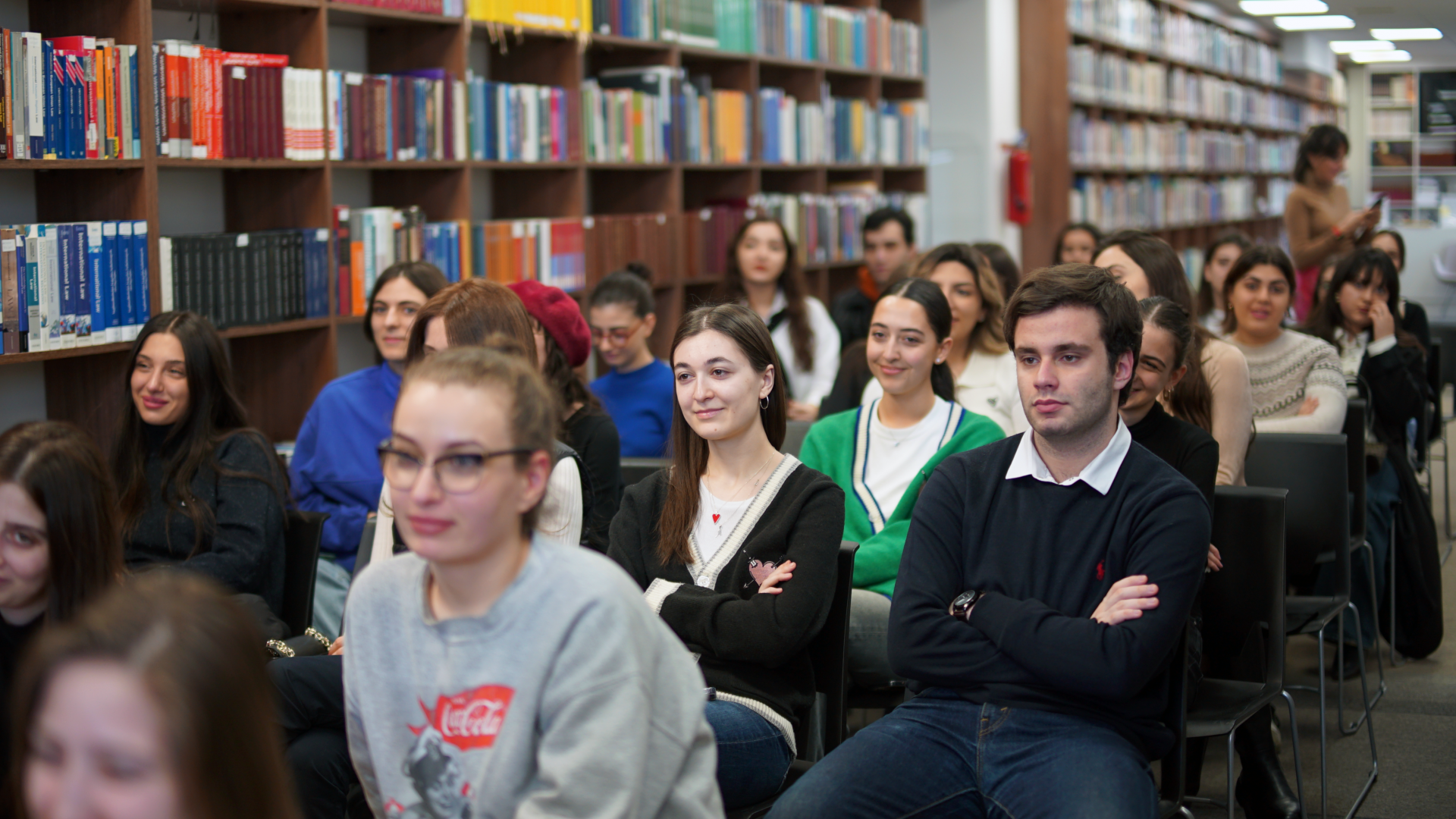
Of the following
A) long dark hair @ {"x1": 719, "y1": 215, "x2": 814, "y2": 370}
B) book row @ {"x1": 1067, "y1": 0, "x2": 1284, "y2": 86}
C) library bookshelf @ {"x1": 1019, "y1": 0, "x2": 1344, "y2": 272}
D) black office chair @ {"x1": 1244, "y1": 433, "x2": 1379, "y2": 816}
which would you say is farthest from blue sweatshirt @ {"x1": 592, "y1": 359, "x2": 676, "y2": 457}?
book row @ {"x1": 1067, "y1": 0, "x2": 1284, "y2": 86}

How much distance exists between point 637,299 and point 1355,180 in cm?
1409

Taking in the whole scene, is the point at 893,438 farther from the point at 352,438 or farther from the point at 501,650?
the point at 501,650

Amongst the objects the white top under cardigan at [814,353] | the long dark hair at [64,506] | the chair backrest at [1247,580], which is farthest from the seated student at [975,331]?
the long dark hair at [64,506]

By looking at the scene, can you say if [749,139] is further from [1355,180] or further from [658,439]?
[1355,180]

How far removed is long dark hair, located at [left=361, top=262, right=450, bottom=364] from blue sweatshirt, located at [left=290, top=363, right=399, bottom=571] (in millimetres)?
181

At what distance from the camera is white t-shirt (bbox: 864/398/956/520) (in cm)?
275

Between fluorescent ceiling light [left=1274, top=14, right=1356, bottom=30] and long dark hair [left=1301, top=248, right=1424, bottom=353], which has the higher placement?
fluorescent ceiling light [left=1274, top=14, right=1356, bottom=30]

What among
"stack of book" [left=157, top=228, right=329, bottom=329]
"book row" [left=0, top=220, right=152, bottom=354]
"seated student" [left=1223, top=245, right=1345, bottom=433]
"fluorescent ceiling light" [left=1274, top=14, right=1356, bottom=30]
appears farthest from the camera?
"fluorescent ceiling light" [left=1274, top=14, right=1356, bottom=30]

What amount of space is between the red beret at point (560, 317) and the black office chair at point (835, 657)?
117cm

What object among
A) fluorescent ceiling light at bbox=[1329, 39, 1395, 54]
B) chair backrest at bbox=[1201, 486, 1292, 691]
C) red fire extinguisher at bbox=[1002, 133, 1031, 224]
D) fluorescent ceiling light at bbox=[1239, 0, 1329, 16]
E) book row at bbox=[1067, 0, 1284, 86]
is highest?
fluorescent ceiling light at bbox=[1329, 39, 1395, 54]

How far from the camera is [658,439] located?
3799 mm

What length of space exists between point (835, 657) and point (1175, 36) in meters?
9.80

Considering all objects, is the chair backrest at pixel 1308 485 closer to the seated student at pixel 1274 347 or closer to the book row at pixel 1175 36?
the seated student at pixel 1274 347

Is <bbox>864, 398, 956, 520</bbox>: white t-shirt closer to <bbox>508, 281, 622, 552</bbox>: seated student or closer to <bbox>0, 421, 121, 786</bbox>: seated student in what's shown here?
<bbox>508, 281, 622, 552</bbox>: seated student
